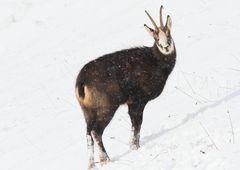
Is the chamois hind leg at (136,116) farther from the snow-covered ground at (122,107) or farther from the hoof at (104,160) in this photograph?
the hoof at (104,160)

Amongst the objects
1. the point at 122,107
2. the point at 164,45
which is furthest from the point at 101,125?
the point at 122,107

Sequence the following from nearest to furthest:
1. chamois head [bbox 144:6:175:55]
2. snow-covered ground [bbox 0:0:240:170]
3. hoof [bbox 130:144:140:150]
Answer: snow-covered ground [bbox 0:0:240:170] < hoof [bbox 130:144:140:150] < chamois head [bbox 144:6:175:55]

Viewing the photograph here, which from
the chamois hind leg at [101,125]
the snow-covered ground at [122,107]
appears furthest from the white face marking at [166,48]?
the chamois hind leg at [101,125]

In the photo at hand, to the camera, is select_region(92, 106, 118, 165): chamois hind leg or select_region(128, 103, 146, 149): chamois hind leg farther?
select_region(128, 103, 146, 149): chamois hind leg

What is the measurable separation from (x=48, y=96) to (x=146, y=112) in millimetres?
Answer: 4261

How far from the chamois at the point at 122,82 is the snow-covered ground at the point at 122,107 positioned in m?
0.49

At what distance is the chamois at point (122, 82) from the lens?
26.4ft

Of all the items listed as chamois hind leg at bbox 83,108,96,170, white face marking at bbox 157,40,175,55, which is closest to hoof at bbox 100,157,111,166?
chamois hind leg at bbox 83,108,96,170

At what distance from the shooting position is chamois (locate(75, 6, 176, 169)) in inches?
316

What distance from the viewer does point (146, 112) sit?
10484 millimetres

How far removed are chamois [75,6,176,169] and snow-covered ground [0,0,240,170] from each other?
0.49 m

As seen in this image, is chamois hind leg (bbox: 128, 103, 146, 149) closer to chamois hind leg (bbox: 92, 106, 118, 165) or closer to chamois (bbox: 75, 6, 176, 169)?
chamois (bbox: 75, 6, 176, 169)

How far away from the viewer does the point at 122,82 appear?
8320mm

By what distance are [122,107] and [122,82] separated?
3066mm
